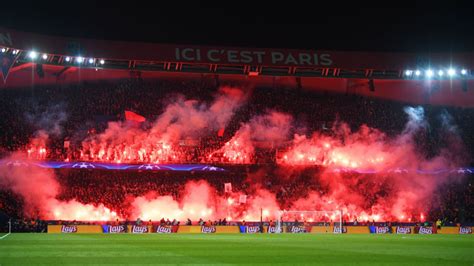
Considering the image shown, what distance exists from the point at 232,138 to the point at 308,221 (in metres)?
8.28

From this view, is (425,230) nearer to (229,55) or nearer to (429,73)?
(429,73)

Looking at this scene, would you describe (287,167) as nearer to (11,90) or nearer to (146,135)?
(146,135)

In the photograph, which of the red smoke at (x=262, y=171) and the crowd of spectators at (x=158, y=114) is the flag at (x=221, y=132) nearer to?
the crowd of spectators at (x=158, y=114)

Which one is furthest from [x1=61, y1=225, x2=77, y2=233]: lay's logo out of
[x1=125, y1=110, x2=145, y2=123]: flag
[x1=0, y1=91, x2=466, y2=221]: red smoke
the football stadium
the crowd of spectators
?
[x1=125, y1=110, x2=145, y2=123]: flag

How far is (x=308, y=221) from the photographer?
135 ft

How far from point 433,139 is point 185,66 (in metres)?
20.2

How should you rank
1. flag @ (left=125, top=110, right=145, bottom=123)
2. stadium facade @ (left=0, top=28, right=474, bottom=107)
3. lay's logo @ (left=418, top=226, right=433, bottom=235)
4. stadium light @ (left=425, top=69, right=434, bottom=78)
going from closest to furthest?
lay's logo @ (left=418, top=226, right=433, bottom=235)
stadium facade @ (left=0, top=28, right=474, bottom=107)
flag @ (left=125, top=110, right=145, bottom=123)
stadium light @ (left=425, top=69, right=434, bottom=78)

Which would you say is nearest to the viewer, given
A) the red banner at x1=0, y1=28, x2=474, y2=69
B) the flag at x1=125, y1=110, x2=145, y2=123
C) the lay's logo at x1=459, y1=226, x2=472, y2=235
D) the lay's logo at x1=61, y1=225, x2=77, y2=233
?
the lay's logo at x1=61, y1=225, x2=77, y2=233

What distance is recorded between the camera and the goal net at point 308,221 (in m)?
36.5

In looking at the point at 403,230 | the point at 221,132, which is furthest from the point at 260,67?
the point at 403,230

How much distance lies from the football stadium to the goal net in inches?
5.2

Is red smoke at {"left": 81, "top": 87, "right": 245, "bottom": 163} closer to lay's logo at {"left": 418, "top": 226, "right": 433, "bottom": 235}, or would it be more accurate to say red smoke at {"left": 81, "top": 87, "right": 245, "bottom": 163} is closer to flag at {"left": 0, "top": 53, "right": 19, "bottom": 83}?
flag at {"left": 0, "top": 53, "right": 19, "bottom": 83}

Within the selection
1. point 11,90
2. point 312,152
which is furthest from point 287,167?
point 11,90

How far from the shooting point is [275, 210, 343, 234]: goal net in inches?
1437
